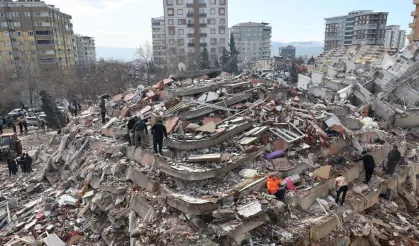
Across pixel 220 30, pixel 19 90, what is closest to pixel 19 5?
pixel 19 90

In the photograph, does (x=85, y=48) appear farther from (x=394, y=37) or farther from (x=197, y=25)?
(x=394, y=37)

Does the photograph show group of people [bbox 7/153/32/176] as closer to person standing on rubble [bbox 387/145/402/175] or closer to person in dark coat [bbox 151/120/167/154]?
person in dark coat [bbox 151/120/167/154]

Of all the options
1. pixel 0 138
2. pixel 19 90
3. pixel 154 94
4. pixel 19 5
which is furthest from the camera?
pixel 19 5

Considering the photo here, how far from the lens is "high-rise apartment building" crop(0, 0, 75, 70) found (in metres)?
40.8

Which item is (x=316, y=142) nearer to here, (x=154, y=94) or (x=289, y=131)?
(x=289, y=131)

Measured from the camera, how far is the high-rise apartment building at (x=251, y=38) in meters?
69.8

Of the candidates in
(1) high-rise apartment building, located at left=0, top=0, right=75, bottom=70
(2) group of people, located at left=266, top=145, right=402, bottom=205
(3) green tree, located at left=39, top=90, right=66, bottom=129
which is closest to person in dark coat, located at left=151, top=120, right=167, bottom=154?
(2) group of people, located at left=266, top=145, right=402, bottom=205

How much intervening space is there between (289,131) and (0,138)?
49.5 feet

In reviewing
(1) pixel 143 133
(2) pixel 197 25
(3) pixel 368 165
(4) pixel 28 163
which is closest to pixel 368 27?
(2) pixel 197 25

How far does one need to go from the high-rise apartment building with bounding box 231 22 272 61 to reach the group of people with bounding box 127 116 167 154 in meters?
62.7

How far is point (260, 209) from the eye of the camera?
6.35m

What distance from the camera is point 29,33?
138ft

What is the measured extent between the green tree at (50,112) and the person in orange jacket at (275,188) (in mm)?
16720

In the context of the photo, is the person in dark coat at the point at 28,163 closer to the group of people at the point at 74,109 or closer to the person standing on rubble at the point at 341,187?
the person standing on rubble at the point at 341,187
